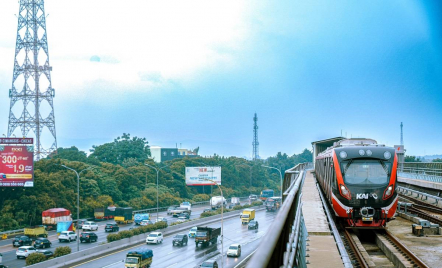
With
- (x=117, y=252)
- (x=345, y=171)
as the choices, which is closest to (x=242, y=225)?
(x=117, y=252)

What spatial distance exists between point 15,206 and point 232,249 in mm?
27311

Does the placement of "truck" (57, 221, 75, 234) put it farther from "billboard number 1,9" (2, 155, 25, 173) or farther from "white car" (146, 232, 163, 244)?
"white car" (146, 232, 163, 244)

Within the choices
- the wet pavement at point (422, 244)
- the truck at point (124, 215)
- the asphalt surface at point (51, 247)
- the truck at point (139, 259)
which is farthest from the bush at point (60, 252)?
the wet pavement at point (422, 244)

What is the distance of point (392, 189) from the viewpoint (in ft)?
44.4

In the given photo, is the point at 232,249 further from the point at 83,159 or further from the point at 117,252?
the point at 83,159

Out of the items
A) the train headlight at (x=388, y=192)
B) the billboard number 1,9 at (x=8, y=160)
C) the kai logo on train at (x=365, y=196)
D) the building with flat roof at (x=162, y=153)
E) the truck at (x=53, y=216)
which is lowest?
the truck at (x=53, y=216)

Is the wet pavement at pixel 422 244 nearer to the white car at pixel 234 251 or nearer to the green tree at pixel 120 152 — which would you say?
the white car at pixel 234 251

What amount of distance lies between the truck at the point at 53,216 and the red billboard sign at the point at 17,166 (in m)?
3.75

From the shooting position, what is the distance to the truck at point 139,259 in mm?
34750

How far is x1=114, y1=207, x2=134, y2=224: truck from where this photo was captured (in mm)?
60469

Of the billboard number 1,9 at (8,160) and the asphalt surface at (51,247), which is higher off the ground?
the billboard number 1,9 at (8,160)

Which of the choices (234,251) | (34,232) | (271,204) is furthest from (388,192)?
(271,204)

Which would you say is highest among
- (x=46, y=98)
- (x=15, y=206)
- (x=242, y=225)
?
(x=46, y=98)

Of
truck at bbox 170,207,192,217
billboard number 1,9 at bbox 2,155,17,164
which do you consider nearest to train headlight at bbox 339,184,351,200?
billboard number 1,9 at bbox 2,155,17,164
